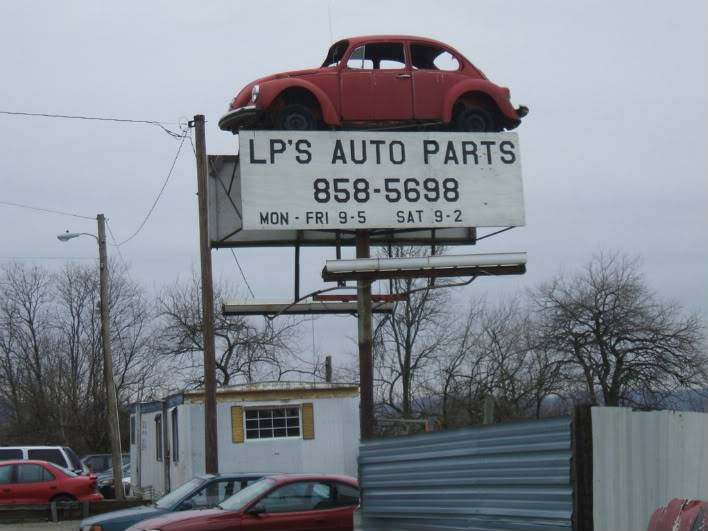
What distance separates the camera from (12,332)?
192ft

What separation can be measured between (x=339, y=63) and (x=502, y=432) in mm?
10760

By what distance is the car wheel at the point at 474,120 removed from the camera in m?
19.0

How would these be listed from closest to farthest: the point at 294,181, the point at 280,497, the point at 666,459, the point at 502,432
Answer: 1. the point at 666,459
2. the point at 502,432
3. the point at 280,497
4. the point at 294,181

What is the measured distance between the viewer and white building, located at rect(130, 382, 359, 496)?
26984 millimetres

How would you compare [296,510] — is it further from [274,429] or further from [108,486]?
[108,486]

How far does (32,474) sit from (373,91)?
13516mm

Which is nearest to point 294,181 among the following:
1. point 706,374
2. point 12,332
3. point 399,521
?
point 399,521

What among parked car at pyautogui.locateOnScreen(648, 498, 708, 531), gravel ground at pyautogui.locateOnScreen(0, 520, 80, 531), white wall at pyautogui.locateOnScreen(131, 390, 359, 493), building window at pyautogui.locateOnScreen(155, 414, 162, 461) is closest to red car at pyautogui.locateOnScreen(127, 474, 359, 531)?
parked car at pyautogui.locateOnScreen(648, 498, 708, 531)

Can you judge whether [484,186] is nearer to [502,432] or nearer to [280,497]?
[280,497]

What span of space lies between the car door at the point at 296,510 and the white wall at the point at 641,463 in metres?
6.44

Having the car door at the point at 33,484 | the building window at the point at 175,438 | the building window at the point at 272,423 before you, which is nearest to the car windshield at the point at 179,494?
the car door at the point at 33,484

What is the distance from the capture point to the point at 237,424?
27.3m

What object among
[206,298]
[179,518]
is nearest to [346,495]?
[179,518]

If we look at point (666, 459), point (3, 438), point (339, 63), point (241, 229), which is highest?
point (339, 63)
